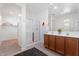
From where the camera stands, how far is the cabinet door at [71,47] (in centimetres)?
188

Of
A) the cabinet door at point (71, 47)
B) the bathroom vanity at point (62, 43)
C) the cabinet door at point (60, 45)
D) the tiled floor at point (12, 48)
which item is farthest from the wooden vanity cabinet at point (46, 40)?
the cabinet door at point (71, 47)

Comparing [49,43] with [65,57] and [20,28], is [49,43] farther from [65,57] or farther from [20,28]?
[20,28]

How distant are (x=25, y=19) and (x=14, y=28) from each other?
31cm

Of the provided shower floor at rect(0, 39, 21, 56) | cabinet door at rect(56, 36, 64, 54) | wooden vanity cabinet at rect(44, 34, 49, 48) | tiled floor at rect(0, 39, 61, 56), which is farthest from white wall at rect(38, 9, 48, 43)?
shower floor at rect(0, 39, 21, 56)

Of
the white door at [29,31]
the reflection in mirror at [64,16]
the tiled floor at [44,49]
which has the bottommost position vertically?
the tiled floor at [44,49]

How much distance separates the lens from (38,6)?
1858 mm

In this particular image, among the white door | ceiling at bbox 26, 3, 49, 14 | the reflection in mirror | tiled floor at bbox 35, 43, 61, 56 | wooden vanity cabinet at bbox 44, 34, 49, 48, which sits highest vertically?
ceiling at bbox 26, 3, 49, 14

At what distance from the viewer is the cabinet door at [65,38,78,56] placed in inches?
73.8

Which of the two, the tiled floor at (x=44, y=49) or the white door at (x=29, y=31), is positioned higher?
the white door at (x=29, y=31)

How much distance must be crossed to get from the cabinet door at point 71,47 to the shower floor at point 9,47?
115 centimetres

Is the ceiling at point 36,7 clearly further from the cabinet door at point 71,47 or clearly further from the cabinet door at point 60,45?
the cabinet door at point 71,47

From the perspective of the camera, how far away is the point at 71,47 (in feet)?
6.42

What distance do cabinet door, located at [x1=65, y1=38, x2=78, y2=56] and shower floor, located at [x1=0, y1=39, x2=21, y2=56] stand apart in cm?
115

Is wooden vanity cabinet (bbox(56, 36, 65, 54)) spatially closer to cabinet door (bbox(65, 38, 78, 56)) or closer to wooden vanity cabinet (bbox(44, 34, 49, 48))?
cabinet door (bbox(65, 38, 78, 56))
